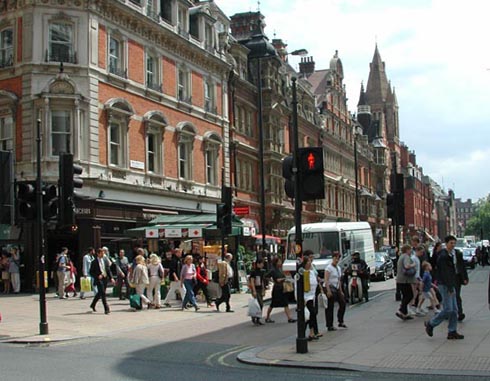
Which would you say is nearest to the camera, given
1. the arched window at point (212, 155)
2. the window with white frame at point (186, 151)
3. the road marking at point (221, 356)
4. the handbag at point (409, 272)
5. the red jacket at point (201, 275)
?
the road marking at point (221, 356)

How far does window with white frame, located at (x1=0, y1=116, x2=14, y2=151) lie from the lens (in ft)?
97.8

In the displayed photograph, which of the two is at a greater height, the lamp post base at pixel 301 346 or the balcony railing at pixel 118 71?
the balcony railing at pixel 118 71

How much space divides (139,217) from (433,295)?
17855 millimetres

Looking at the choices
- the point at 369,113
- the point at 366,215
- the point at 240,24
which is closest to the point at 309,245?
the point at 240,24

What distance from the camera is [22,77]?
29.3 meters

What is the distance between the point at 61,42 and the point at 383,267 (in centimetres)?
1904

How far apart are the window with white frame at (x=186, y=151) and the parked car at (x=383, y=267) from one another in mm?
10678

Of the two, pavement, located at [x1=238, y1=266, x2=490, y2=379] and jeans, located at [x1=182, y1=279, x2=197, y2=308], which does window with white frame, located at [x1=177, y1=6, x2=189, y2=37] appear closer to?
jeans, located at [x1=182, y1=279, x2=197, y2=308]

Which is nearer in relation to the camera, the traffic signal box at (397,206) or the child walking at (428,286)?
the child walking at (428,286)

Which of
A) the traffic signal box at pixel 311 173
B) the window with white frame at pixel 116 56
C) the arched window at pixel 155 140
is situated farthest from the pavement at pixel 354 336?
the window with white frame at pixel 116 56

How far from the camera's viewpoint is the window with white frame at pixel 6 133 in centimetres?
2980

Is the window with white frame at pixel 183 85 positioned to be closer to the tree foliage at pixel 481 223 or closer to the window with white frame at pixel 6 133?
the window with white frame at pixel 6 133

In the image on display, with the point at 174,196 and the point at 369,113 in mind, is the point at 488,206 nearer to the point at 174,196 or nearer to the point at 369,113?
the point at 369,113

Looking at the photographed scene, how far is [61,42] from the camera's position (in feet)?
97.8
